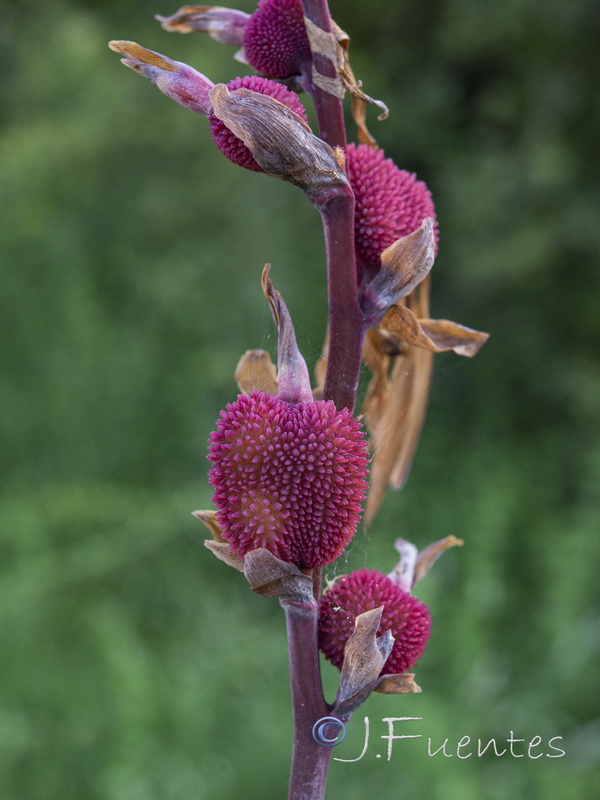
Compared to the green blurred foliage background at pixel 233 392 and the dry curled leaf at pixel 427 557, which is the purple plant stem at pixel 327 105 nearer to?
the dry curled leaf at pixel 427 557

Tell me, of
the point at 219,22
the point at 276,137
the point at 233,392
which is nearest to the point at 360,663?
the point at 276,137

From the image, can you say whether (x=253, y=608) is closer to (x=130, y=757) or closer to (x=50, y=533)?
(x=50, y=533)

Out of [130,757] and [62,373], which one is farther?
[62,373]

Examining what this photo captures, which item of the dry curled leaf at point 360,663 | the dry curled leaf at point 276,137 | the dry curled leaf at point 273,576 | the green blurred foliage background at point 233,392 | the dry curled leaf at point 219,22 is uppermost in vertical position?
the dry curled leaf at point 219,22

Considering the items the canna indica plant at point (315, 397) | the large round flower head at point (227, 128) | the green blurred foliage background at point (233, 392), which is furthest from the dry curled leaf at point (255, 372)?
the green blurred foliage background at point (233, 392)

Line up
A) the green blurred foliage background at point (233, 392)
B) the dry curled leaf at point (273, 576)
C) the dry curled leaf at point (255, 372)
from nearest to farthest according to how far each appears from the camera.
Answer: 1. the dry curled leaf at point (273, 576)
2. the dry curled leaf at point (255, 372)
3. the green blurred foliage background at point (233, 392)

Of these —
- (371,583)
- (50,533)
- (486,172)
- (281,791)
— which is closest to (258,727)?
(281,791)

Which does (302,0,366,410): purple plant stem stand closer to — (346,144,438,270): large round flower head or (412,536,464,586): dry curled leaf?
(346,144,438,270): large round flower head
